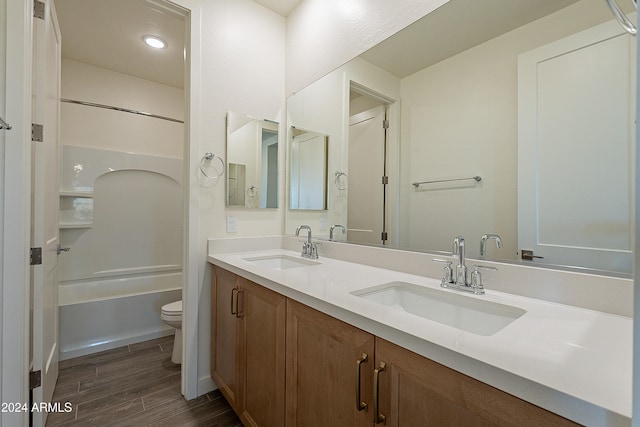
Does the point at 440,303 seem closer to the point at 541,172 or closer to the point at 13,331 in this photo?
the point at 541,172

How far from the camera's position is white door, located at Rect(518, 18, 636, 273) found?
2.67 feet

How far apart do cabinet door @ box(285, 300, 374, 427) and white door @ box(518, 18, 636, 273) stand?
717 mm

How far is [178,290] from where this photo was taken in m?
2.78

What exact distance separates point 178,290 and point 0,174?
1.83m

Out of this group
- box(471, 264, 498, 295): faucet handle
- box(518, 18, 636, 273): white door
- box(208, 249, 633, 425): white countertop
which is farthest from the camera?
box(471, 264, 498, 295): faucet handle

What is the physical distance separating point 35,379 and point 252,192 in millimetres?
1469

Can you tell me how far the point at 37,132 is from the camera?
1376 millimetres

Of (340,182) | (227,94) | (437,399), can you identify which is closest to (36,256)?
(227,94)

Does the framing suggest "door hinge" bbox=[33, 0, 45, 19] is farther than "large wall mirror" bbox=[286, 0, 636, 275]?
Yes

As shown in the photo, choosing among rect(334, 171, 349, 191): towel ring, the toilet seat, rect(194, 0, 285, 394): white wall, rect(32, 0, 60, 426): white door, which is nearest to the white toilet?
the toilet seat

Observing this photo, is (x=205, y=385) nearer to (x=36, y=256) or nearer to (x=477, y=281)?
(x=36, y=256)

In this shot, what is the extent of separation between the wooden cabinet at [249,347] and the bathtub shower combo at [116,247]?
680 mm

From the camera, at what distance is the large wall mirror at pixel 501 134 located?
0.85 meters

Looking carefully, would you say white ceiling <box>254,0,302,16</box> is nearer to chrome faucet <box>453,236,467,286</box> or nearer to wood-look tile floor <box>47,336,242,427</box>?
chrome faucet <box>453,236,467,286</box>
